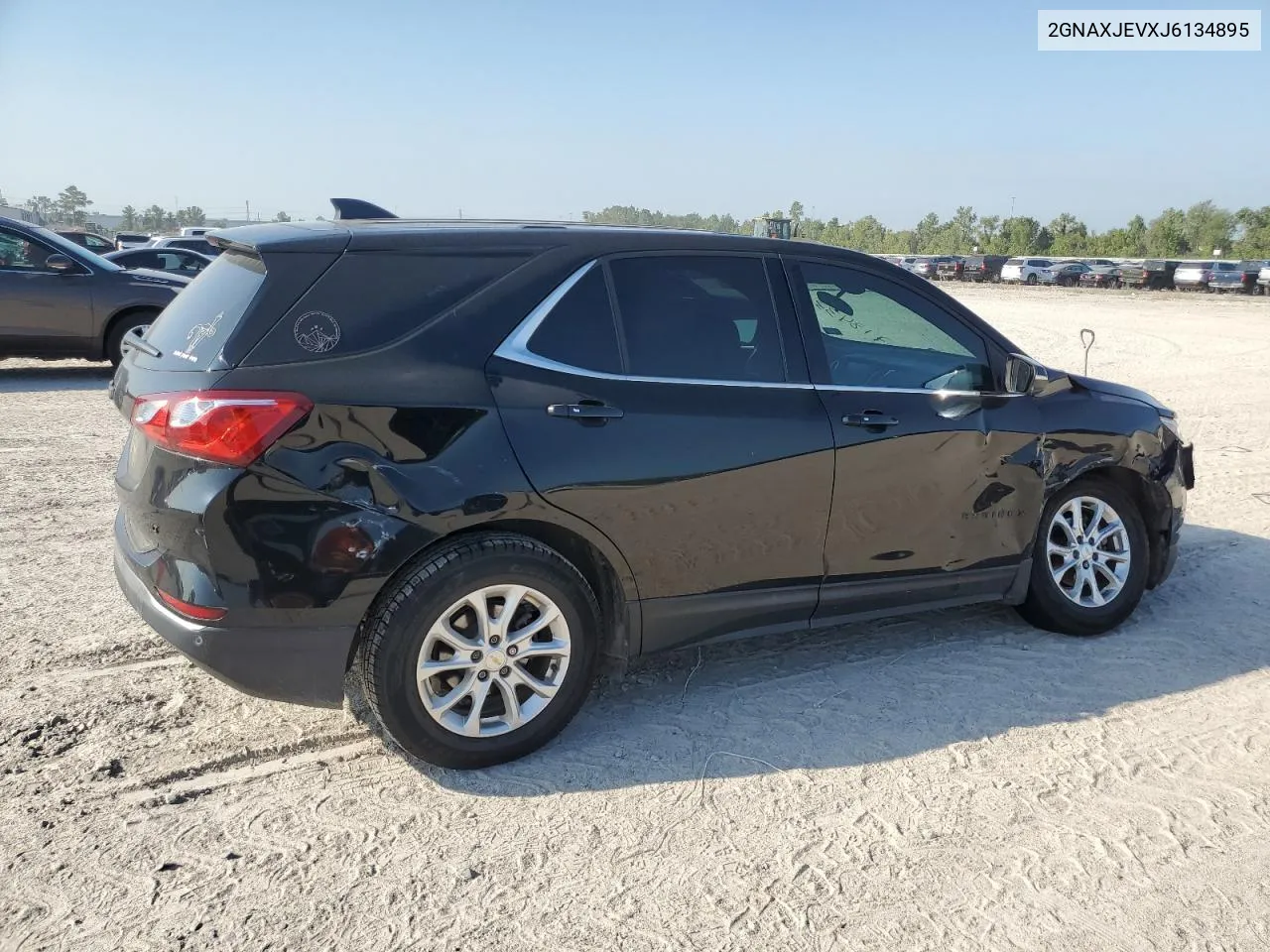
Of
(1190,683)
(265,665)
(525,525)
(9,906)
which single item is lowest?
(1190,683)

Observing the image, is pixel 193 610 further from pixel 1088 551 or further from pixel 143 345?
pixel 1088 551

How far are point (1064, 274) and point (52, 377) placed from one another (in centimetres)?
5286

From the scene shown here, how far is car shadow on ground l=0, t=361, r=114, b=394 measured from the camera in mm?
11648

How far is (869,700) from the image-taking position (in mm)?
4207

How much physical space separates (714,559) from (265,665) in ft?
5.39

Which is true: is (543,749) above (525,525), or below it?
below

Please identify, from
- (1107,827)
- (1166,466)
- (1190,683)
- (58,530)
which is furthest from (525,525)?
(58,530)

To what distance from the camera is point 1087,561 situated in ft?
16.2

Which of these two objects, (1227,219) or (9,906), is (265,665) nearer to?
(9,906)

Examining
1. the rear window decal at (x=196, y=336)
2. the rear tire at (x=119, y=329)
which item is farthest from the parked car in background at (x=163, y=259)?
the rear window decal at (x=196, y=336)

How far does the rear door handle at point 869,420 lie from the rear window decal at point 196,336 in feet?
7.76

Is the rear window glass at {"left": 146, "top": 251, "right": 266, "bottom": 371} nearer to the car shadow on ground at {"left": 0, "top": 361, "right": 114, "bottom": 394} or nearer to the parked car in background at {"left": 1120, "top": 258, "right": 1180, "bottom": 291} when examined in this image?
the car shadow on ground at {"left": 0, "top": 361, "right": 114, "bottom": 394}

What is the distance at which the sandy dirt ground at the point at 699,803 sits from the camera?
2836 millimetres

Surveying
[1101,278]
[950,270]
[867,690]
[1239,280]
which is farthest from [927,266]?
[867,690]
